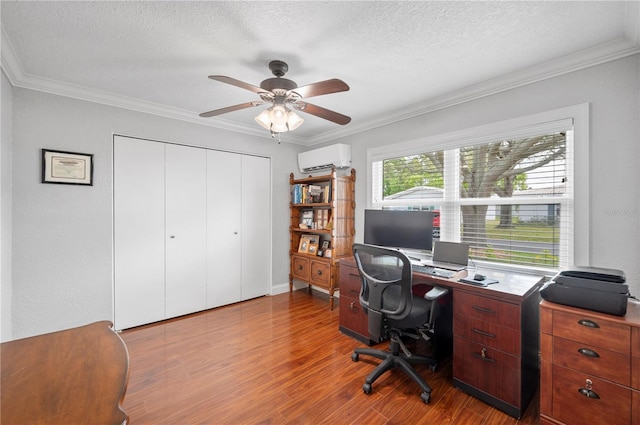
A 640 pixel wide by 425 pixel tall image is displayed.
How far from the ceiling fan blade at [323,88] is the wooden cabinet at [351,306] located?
5.17 ft

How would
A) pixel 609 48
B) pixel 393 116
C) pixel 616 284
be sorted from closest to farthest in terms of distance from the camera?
pixel 616 284 → pixel 609 48 → pixel 393 116

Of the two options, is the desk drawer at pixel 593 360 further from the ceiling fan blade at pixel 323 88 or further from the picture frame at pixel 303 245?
the picture frame at pixel 303 245

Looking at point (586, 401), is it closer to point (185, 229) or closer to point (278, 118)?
point (278, 118)

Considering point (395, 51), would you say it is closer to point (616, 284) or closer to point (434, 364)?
point (616, 284)

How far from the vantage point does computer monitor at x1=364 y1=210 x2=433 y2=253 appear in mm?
2535

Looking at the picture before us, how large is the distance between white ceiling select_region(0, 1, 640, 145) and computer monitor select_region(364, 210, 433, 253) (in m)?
1.19

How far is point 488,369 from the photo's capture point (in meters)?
1.79

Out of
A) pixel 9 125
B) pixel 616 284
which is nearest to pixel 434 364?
pixel 616 284

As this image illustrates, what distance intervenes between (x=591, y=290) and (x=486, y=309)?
54cm

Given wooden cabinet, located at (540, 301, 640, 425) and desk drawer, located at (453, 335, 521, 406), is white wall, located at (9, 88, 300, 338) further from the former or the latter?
wooden cabinet, located at (540, 301, 640, 425)

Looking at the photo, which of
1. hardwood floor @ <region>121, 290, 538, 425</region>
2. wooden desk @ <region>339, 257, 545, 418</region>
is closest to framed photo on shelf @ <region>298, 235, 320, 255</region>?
hardwood floor @ <region>121, 290, 538, 425</region>

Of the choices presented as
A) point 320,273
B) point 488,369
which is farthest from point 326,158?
point 488,369

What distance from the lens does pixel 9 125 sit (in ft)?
7.40

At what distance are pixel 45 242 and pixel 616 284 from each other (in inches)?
166
